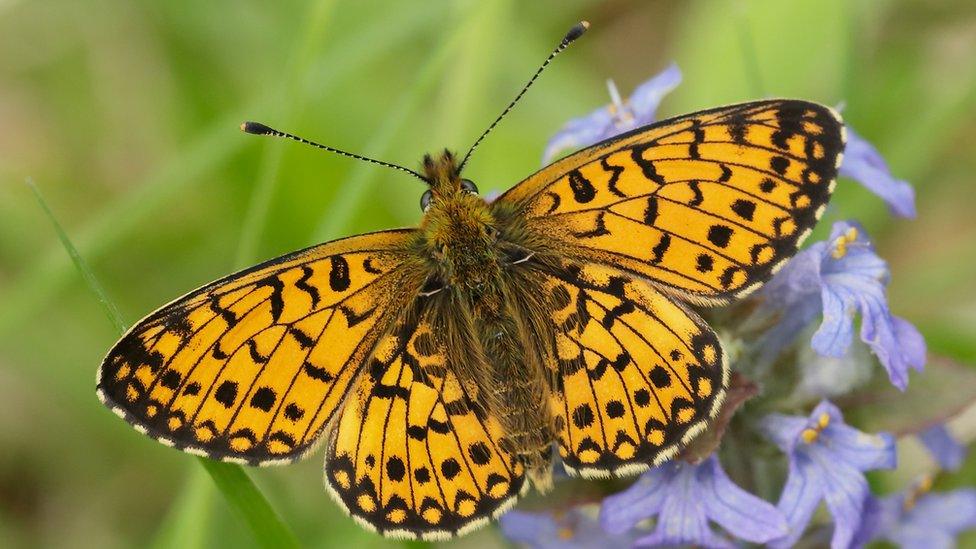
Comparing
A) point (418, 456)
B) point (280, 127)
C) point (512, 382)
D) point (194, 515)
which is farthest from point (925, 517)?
point (280, 127)

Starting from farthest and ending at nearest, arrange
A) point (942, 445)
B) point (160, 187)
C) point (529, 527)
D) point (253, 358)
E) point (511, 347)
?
point (160, 187), point (942, 445), point (529, 527), point (511, 347), point (253, 358)

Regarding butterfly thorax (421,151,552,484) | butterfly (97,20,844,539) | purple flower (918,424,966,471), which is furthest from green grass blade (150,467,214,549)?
purple flower (918,424,966,471)

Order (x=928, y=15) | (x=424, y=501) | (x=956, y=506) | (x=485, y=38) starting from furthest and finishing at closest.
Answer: (x=928, y=15), (x=485, y=38), (x=956, y=506), (x=424, y=501)

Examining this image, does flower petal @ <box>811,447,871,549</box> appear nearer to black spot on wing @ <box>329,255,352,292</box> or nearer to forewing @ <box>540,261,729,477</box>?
forewing @ <box>540,261,729,477</box>

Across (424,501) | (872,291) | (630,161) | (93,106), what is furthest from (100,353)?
(872,291)

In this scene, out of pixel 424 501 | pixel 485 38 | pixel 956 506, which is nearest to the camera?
pixel 424 501

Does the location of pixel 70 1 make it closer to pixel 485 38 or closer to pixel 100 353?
pixel 100 353

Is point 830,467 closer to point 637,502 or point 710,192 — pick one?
point 637,502

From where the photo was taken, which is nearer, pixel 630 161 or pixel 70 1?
pixel 630 161
